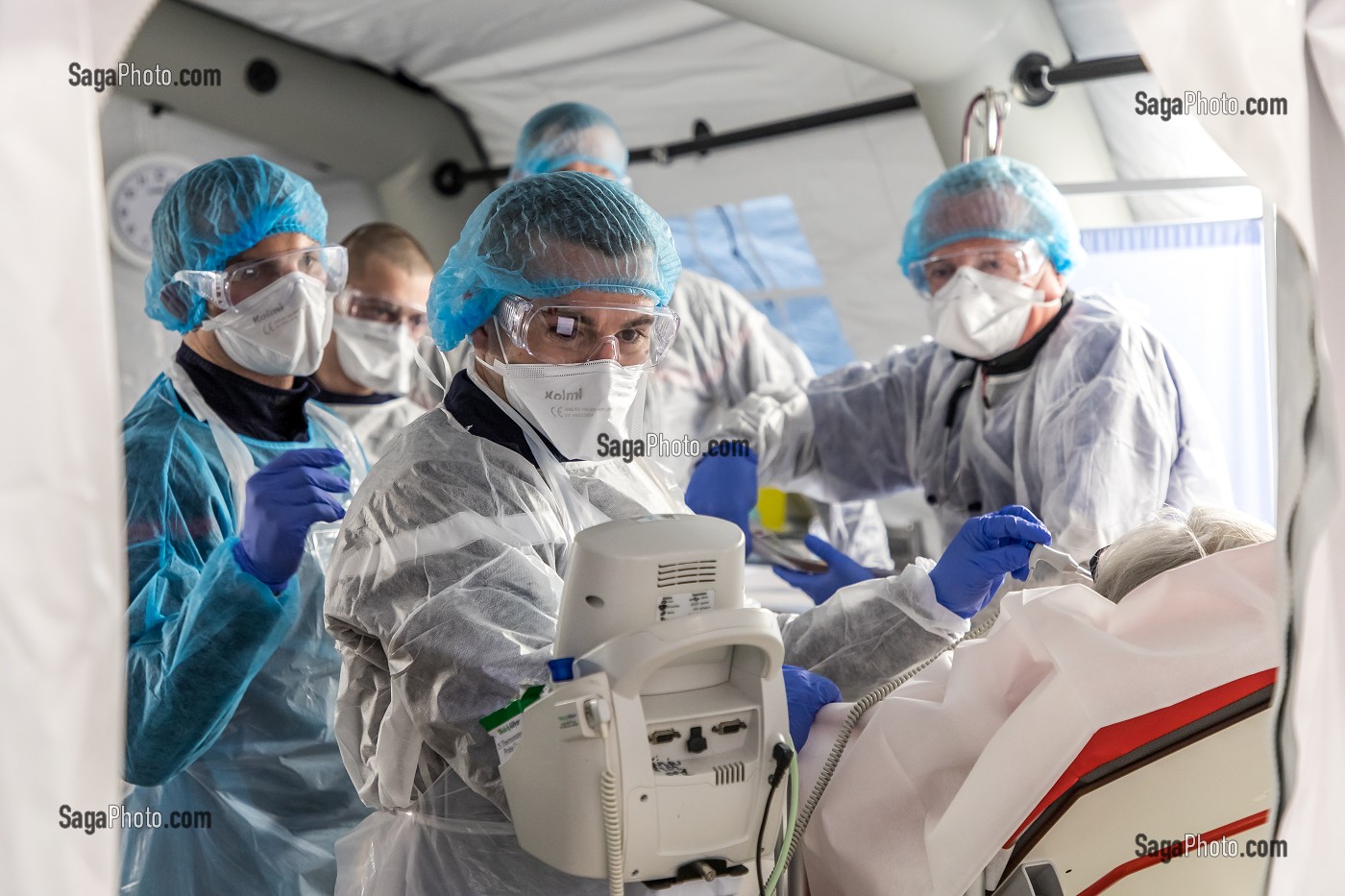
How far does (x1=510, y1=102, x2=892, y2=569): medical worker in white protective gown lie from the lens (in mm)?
3549

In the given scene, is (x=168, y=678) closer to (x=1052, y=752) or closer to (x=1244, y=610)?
(x=1052, y=752)

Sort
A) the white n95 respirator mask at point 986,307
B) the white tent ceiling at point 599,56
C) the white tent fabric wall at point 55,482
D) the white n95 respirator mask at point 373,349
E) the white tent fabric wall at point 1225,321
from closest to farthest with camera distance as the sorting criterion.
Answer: the white tent fabric wall at point 55,482 → the white n95 respirator mask at point 986,307 → the white tent fabric wall at point 1225,321 → the white n95 respirator mask at point 373,349 → the white tent ceiling at point 599,56

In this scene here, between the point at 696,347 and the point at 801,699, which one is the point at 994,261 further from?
the point at 801,699

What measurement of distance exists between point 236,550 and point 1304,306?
1.47m

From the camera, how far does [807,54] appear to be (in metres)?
3.83

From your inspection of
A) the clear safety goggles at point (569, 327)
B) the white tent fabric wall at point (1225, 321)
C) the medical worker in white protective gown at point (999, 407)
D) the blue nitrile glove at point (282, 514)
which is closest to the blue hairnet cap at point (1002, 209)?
the medical worker in white protective gown at point (999, 407)

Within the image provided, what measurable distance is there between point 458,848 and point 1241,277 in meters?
2.34

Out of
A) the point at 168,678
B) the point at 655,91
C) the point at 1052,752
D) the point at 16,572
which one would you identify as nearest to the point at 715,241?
the point at 655,91

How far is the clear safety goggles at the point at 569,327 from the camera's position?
68.7 inches

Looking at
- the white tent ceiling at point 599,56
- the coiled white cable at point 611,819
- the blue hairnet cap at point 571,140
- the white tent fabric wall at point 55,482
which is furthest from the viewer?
the white tent ceiling at point 599,56

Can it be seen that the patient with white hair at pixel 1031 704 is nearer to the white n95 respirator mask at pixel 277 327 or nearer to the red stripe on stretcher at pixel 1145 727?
the red stripe on stretcher at pixel 1145 727

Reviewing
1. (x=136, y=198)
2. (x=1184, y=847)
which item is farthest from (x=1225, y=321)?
(x=136, y=198)

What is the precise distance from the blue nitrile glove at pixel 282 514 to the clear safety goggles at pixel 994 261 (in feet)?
5.17

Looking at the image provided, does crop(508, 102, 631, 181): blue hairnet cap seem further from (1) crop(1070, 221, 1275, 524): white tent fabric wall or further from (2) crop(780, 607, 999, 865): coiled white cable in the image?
(2) crop(780, 607, 999, 865): coiled white cable
